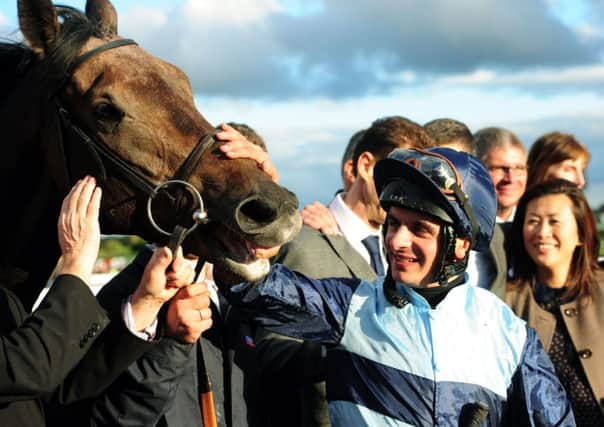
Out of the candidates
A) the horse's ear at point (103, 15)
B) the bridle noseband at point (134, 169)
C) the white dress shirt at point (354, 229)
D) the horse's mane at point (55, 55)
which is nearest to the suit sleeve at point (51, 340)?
the bridle noseband at point (134, 169)

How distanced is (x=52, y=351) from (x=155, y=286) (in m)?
0.42

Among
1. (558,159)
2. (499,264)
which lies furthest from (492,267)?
(558,159)

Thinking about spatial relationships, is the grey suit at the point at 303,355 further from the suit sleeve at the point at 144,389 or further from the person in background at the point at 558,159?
the person in background at the point at 558,159

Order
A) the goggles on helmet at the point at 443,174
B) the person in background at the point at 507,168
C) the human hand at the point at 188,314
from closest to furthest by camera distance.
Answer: the human hand at the point at 188,314 < the goggles on helmet at the point at 443,174 < the person in background at the point at 507,168

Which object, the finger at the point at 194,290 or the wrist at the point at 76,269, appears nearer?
the wrist at the point at 76,269

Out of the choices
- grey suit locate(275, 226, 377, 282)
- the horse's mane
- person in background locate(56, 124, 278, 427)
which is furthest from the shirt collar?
the horse's mane

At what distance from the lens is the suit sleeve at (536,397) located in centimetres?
279

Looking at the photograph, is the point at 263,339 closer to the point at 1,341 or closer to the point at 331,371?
the point at 331,371

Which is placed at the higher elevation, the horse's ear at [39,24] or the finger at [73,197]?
the horse's ear at [39,24]

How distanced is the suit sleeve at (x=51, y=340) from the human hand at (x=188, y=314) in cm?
28

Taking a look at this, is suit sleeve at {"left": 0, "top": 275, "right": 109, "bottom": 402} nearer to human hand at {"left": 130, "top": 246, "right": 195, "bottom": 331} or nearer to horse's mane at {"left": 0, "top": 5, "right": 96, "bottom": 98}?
human hand at {"left": 130, "top": 246, "right": 195, "bottom": 331}

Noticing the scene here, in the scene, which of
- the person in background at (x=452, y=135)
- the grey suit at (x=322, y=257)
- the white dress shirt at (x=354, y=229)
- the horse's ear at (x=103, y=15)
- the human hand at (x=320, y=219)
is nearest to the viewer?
the horse's ear at (x=103, y=15)

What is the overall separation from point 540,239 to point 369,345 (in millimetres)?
1838

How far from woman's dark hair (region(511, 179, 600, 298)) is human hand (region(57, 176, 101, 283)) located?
2.63 meters
